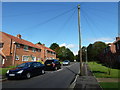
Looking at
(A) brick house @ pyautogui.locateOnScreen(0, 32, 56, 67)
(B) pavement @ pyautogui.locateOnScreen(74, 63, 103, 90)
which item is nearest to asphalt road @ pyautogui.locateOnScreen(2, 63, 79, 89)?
(B) pavement @ pyautogui.locateOnScreen(74, 63, 103, 90)

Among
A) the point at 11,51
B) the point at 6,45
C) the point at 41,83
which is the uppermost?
the point at 6,45

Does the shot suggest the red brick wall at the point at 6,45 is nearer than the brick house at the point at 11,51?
No

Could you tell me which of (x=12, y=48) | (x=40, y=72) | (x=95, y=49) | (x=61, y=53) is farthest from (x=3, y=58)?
(x=95, y=49)

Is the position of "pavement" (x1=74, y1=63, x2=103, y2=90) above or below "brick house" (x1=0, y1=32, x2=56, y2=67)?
below

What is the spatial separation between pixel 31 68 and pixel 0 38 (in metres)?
17.5

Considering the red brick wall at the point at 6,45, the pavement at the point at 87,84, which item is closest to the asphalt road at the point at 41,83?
the pavement at the point at 87,84

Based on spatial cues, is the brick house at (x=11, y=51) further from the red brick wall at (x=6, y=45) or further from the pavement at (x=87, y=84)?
the pavement at (x=87, y=84)

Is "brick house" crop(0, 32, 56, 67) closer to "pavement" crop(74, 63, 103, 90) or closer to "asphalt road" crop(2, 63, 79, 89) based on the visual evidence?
"asphalt road" crop(2, 63, 79, 89)

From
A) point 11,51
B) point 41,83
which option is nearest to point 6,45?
point 11,51

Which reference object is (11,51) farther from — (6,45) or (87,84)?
(87,84)

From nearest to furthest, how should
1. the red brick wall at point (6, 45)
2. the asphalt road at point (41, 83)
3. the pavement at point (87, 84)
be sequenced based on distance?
the pavement at point (87, 84)
the asphalt road at point (41, 83)
the red brick wall at point (6, 45)

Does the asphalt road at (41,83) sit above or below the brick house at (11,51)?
below

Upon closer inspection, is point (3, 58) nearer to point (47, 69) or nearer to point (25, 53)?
point (25, 53)

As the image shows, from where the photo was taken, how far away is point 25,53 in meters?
28.0
